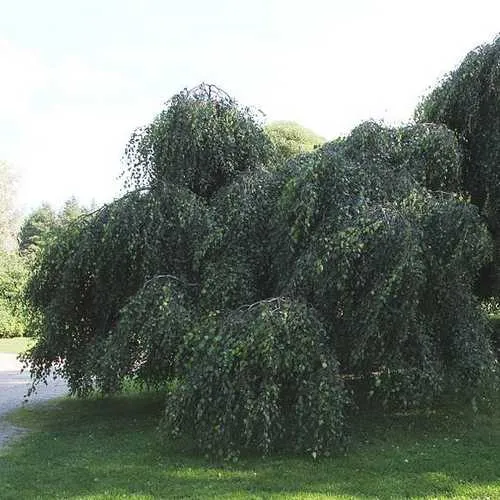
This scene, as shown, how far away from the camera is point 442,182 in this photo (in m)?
5.93

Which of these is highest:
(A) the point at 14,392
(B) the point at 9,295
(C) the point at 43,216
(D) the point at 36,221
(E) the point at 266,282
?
(C) the point at 43,216

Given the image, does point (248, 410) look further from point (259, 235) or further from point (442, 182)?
point (442, 182)

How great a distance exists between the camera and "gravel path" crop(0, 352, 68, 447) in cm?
623

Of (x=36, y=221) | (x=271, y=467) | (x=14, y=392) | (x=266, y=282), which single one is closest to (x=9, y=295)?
(x=14, y=392)

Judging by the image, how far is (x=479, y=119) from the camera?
632 cm

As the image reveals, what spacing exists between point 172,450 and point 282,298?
151 cm

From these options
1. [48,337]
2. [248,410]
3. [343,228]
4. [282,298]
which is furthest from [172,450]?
[343,228]

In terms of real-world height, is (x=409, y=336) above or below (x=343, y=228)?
below

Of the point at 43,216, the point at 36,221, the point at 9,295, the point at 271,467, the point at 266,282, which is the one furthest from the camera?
the point at 43,216

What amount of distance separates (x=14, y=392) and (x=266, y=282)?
525 centimetres

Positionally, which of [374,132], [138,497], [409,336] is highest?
[374,132]

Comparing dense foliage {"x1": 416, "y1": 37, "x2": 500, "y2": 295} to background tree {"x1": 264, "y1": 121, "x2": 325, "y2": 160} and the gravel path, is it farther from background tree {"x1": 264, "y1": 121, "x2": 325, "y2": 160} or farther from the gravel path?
background tree {"x1": 264, "y1": 121, "x2": 325, "y2": 160}

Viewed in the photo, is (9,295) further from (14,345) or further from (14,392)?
(14,392)

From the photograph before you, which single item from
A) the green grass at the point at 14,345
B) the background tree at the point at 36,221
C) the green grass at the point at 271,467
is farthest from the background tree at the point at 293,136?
the background tree at the point at 36,221
